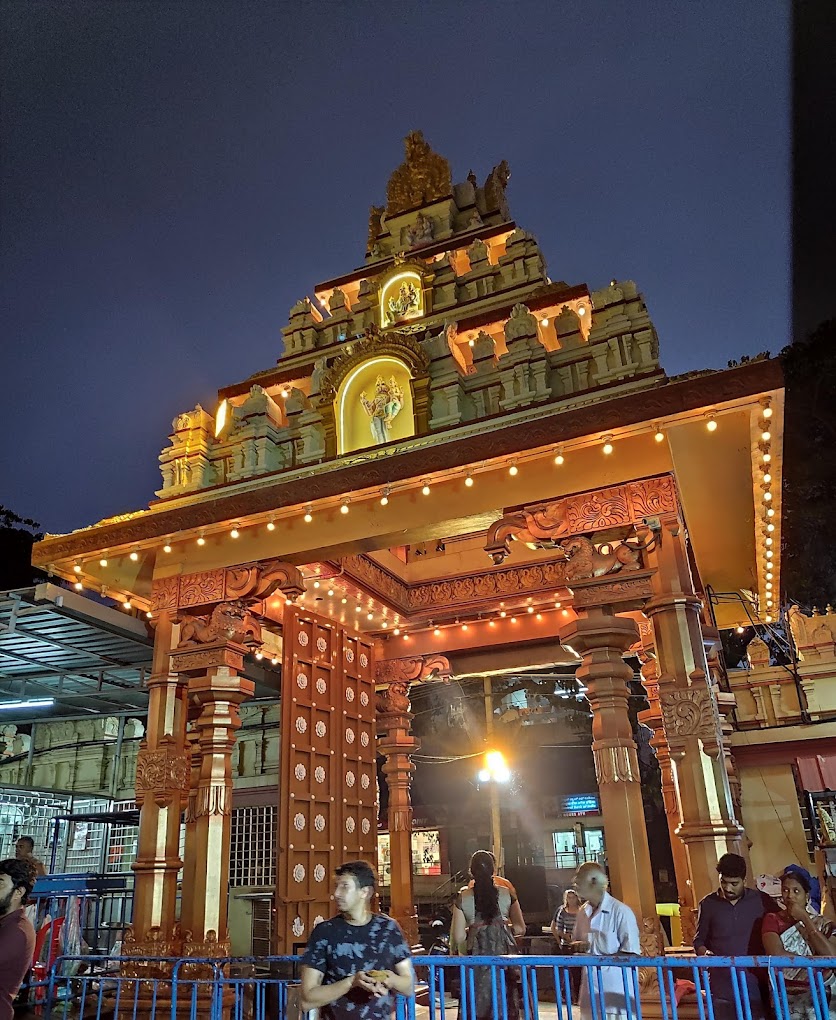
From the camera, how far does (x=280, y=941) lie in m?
7.72

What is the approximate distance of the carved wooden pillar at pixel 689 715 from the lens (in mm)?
5852

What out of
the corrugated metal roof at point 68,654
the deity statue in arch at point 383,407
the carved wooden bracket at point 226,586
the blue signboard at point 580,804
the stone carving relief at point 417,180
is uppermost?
the stone carving relief at point 417,180

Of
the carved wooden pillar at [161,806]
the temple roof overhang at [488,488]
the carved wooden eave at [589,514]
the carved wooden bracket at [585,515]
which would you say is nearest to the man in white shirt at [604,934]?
the carved wooden bracket at [585,515]

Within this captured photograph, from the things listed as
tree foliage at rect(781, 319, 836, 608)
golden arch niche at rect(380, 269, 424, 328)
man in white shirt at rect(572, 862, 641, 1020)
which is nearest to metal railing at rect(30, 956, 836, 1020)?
man in white shirt at rect(572, 862, 641, 1020)

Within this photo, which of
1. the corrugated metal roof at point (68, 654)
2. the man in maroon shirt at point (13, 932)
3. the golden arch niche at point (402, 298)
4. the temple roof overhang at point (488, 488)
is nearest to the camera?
the man in maroon shirt at point (13, 932)

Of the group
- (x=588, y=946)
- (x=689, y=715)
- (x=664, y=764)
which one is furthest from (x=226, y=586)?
(x=664, y=764)

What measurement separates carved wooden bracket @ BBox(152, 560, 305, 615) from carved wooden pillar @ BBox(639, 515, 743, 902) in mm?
3750

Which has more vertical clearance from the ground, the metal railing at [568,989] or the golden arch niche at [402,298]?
the golden arch niche at [402,298]

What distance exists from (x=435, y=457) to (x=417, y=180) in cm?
927

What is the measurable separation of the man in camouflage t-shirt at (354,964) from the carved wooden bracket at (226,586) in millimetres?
4857

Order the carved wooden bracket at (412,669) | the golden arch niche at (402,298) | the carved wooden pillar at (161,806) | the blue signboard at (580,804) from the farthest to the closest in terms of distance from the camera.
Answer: the blue signboard at (580,804)
the golden arch niche at (402,298)
the carved wooden bracket at (412,669)
the carved wooden pillar at (161,806)

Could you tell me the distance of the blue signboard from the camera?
64.6ft

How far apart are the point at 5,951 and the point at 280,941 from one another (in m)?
4.38

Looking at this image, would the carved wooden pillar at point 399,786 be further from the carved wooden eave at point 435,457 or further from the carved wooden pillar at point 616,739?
the carved wooden pillar at point 616,739
